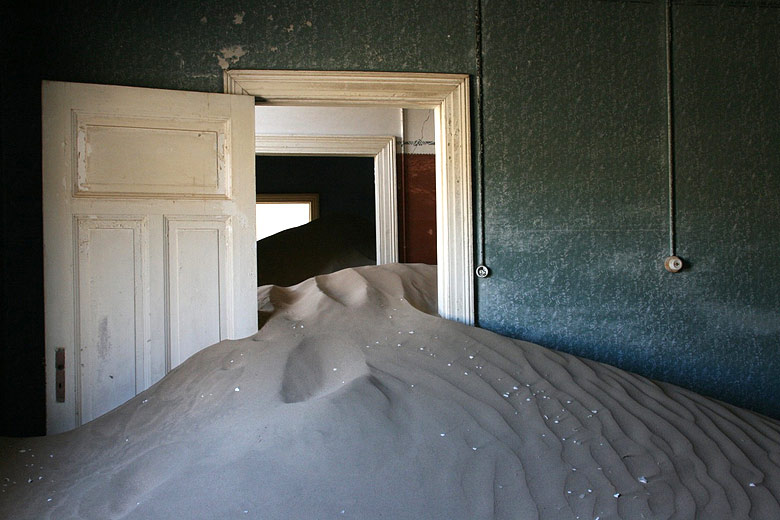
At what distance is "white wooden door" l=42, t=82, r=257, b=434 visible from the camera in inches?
123

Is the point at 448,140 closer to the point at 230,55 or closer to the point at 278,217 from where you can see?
the point at 230,55

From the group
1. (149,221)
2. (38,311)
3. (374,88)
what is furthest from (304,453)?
(374,88)

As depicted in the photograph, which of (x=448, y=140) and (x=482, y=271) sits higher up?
(x=448, y=140)

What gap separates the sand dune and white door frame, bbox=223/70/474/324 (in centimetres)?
33

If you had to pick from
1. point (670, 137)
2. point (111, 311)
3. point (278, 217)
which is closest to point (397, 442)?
point (111, 311)

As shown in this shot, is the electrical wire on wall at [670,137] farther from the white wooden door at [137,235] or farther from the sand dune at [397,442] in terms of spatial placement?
the white wooden door at [137,235]

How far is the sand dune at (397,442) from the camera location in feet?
6.64

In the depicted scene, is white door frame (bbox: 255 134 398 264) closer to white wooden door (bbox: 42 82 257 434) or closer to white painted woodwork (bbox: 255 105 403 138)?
white painted woodwork (bbox: 255 105 403 138)

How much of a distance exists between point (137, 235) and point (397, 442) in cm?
193

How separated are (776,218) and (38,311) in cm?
458

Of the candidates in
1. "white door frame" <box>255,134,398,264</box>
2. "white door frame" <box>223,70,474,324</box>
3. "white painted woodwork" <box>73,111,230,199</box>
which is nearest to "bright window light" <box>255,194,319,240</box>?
"white door frame" <box>255,134,398,264</box>

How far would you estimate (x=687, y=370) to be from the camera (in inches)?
145

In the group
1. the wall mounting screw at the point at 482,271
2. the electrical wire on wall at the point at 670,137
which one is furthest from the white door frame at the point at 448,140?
the electrical wire on wall at the point at 670,137

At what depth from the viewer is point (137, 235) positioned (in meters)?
3.21
